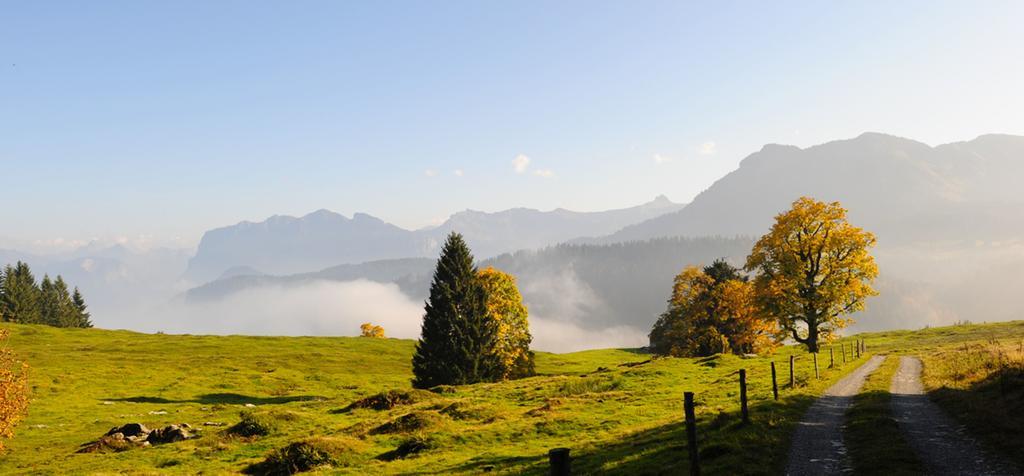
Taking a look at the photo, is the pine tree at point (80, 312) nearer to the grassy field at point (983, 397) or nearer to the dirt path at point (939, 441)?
the grassy field at point (983, 397)

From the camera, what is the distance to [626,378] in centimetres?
5506

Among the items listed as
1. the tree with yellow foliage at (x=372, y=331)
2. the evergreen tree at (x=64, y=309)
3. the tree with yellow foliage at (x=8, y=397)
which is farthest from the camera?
the evergreen tree at (x=64, y=309)

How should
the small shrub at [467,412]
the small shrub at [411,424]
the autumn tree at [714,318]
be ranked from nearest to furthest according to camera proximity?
the small shrub at [411,424]
the small shrub at [467,412]
the autumn tree at [714,318]

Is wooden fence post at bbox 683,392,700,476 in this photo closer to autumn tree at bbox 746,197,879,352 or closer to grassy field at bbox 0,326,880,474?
grassy field at bbox 0,326,880,474

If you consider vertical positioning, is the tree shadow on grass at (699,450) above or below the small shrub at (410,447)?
above

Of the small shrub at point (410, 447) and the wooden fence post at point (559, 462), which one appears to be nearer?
the wooden fence post at point (559, 462)

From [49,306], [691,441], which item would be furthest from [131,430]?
[49,306]

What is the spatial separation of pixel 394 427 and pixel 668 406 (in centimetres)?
1849

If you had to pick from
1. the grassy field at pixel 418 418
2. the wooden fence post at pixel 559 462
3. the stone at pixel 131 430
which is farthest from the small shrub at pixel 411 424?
the wooden fence post at pixel 559 462

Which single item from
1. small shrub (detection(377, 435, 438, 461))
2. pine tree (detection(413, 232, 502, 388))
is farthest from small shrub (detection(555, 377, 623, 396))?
pine tree (detection(413, 232, 502, 388))

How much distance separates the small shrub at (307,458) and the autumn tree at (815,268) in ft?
155

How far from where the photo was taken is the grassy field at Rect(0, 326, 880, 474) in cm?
2528

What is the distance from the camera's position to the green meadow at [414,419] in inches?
997

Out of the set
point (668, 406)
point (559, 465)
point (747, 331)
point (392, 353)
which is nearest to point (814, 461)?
point (559, 465)
